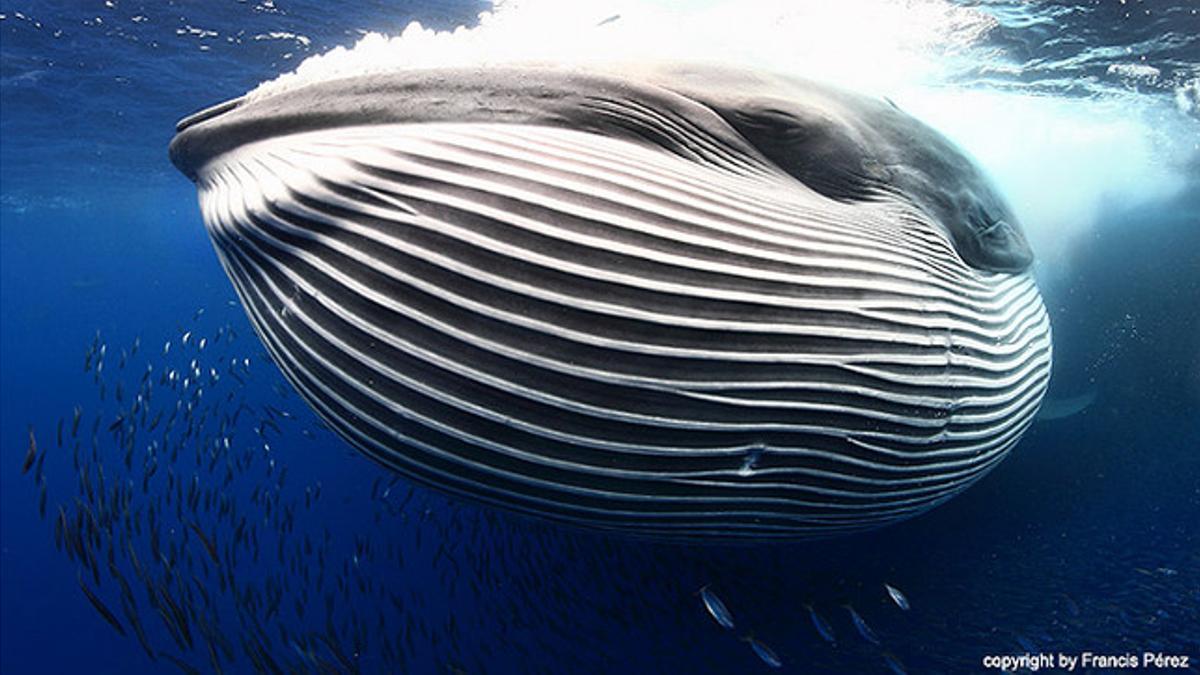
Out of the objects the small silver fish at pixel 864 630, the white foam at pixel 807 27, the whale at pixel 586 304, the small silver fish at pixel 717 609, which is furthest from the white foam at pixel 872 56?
the small silver fish at pixel 864 630

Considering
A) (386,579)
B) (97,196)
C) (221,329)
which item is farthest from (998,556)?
(97,196)

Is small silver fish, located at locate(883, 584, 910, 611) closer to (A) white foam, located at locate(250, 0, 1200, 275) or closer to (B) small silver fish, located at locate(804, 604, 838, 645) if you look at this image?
(B) small silver fish, located at locate(804, 604, 838, 645)

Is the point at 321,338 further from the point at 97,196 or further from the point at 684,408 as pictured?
the point at 97,196

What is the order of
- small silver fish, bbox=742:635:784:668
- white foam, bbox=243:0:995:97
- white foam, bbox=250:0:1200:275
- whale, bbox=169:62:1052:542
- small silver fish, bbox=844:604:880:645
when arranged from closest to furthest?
whale, bbox=169:62:1052:542
white foam, bbox=250:0:1200:275
small silver fish, bbox=742:635:784:668
small silver fish, bbox=844:604:880:645
white foam, bbox=243:0:995:97

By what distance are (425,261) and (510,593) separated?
5017 millimetres

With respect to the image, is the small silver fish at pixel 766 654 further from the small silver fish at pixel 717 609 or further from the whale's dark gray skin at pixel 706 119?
the whale's dark gray skin at pixel 706 119

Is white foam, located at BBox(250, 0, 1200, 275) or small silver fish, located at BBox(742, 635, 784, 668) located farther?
small silver fish, located at BBox(742, 635, 784, 668)

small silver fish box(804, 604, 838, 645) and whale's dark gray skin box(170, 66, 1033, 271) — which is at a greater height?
whale's dark gray skin box(170, 66, 1033, 271)

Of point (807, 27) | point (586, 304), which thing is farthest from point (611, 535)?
point (807, 27)

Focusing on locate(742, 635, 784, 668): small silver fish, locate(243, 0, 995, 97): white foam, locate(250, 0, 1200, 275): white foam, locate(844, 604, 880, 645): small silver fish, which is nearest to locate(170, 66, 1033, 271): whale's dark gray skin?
locate(250, 0, 1200, 275): white foam

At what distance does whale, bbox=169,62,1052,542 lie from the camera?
2.39 metres

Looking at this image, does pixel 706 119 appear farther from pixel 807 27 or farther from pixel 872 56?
pixel 872 56

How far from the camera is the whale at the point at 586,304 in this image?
7.84 ft

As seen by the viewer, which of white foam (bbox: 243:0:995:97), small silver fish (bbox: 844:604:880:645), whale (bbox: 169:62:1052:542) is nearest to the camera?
whale (bbox: 169:62:1052:542)
